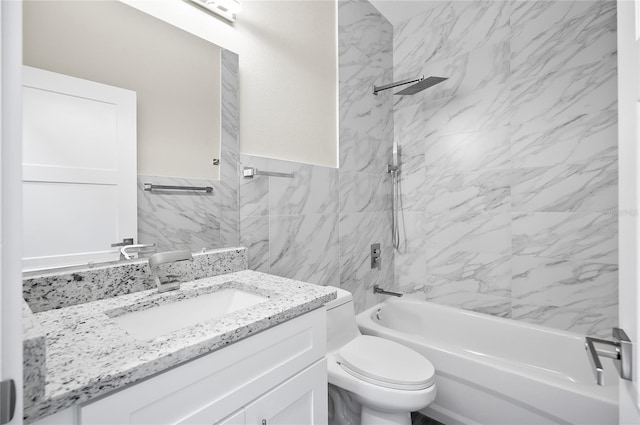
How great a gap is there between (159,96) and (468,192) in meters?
2.09

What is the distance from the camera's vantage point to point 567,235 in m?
1.95

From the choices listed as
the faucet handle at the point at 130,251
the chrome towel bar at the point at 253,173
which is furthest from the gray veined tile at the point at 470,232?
the faucet handle at the point at 130,251

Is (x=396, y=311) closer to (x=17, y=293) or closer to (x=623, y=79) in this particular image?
(x=623, y=79)

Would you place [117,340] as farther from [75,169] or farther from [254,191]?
[254,191]

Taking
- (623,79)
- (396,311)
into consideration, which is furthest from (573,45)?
(396,311)

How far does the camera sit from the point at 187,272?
1209 mm

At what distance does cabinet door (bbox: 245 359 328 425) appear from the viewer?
0.83m

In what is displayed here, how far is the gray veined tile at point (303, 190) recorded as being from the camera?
1645 millimetres

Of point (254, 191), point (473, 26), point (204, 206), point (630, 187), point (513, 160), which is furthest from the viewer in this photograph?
point (473, 26)

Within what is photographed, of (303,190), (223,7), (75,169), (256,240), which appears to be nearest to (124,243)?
(75,169)

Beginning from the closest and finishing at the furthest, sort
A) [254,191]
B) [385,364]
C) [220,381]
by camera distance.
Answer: [220,381] < [385,364] < [254,191]

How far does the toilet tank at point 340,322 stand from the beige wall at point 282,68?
2.78ft

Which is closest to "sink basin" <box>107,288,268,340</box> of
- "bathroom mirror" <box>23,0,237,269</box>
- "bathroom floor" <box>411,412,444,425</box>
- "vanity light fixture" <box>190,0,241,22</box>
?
"bathroom mirror" <box>23,0,237,269</box>

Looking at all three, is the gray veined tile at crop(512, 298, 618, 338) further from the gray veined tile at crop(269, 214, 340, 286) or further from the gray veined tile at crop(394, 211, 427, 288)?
the gray veined tile at crop(269, 214, 340, 286)
